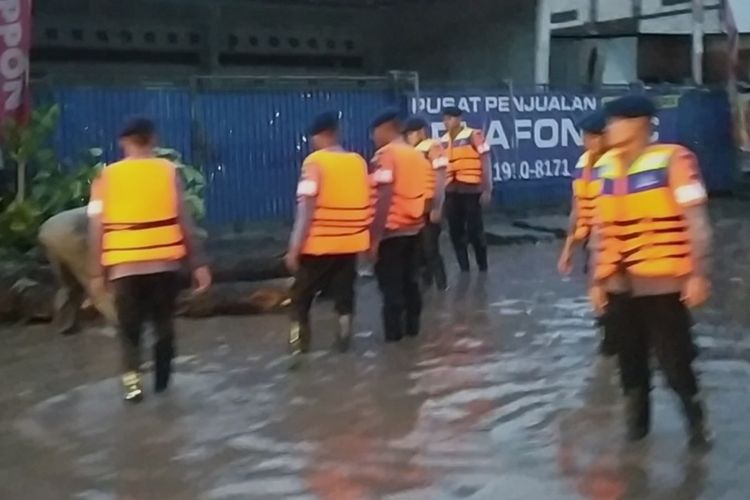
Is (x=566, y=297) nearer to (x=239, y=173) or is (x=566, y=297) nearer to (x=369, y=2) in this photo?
(x=239, y=173)

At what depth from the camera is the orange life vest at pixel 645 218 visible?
20.7 ft

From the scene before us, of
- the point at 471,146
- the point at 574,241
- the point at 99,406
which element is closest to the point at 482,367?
the point at 574,241

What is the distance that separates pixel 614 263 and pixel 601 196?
1.10ft

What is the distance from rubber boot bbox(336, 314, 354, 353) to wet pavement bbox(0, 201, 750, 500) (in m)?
0.09

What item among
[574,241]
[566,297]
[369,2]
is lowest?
[566,297]

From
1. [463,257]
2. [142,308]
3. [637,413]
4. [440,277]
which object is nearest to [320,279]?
[142,308]

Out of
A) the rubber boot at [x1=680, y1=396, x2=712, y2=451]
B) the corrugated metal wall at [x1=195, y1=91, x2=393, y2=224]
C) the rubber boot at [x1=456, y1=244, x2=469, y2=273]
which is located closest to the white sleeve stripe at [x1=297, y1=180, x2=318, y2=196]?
the rubber boot at [x1=680, y1=396, x2=712, y2=451]

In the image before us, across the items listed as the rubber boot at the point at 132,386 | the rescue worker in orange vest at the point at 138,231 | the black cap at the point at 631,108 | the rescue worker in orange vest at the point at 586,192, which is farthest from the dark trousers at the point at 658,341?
the rubber boot at the point at 132,386

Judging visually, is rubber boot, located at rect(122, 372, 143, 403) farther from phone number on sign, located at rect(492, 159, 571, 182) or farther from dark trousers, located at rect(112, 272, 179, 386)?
phone number on sign, located at rect(492, 159, 571, 182)

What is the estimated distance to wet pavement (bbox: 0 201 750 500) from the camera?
6.29 meters

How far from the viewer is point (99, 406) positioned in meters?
8.05

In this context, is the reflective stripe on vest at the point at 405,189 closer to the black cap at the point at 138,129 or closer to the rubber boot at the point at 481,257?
the black cap at the point at 138,129

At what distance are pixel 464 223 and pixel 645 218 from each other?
24.2 ft

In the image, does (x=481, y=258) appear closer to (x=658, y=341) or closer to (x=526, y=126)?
(x=526, y=126)
